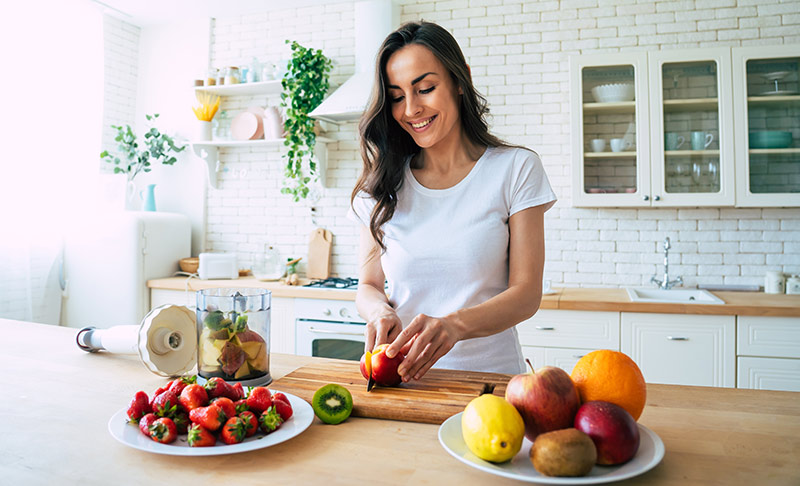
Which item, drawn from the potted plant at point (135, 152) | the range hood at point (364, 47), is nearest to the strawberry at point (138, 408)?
the range hood at point (364, 47)

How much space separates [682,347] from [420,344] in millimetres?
2163

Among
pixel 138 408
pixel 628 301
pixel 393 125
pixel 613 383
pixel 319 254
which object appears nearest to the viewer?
pixel 613 383

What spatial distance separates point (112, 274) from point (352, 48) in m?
2.22

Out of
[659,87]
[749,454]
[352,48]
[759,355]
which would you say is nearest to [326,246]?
[352,48]

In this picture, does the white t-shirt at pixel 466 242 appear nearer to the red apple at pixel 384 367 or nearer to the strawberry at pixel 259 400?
the red apple at pixel 384 367

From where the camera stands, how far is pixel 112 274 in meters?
3.71

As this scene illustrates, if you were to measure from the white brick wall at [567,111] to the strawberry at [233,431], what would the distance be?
2.93m

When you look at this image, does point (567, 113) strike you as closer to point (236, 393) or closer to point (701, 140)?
point (701, 140)

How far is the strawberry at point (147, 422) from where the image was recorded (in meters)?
0.96

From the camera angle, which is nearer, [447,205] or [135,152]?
[447,205]

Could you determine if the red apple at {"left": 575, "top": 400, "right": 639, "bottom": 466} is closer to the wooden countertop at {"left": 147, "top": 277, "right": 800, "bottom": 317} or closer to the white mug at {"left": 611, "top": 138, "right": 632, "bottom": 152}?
the wooden countertop at {"left": 147, "top": 277, "right": 800, "bottom": 317}

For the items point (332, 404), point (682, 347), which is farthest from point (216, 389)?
point (682, 347)

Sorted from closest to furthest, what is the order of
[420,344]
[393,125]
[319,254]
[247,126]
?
[420,344]
[393,125]
[319,254]
[247,126]

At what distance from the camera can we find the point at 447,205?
162cm
